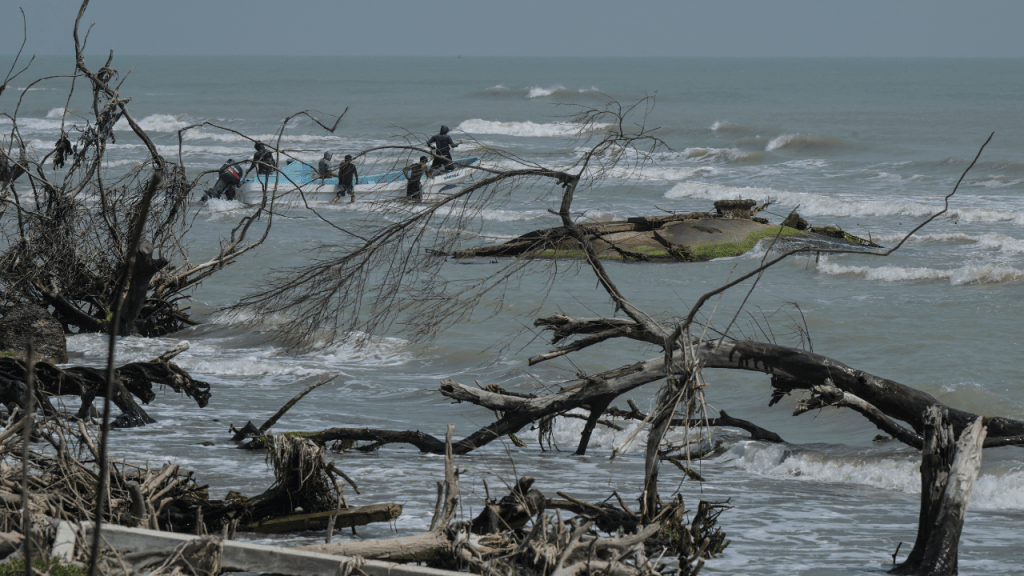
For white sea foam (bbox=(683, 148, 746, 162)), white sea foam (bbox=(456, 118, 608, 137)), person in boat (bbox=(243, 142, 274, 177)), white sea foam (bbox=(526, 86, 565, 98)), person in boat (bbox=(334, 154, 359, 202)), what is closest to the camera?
person in boat (bbox=(334, 154, 359, 202))

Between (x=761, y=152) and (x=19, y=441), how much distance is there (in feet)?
128

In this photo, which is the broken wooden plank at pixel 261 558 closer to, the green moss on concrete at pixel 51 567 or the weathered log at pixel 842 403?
the green moss on concrete at pixel 51 567

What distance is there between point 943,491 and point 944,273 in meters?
12.9

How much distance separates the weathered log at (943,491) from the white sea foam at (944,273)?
12121 millimetres

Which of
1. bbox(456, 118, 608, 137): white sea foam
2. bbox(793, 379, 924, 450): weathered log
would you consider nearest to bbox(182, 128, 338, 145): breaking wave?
bbox(456, 118, 608, 137): white sea foam

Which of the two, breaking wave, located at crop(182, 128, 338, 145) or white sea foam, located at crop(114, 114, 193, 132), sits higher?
white sea foam, located at crop(114, 114, 193, 132)

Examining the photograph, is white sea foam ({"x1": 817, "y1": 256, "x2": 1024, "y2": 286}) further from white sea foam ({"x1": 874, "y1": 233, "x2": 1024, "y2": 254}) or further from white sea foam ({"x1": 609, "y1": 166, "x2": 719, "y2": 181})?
white sea foam ({"x1": 609, "y1": 166, "x2": 719, "y2": 181})

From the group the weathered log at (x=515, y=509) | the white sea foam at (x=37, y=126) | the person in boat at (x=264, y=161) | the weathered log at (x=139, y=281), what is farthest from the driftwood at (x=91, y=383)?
the white sea foam at (x=37, y=126)

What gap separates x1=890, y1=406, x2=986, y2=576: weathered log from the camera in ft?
15.3

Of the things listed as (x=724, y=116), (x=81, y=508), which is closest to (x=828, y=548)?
(x=81, y=508)

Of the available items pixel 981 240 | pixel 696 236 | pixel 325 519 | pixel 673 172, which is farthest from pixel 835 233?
pixel 673 172

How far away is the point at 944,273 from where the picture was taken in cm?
1655

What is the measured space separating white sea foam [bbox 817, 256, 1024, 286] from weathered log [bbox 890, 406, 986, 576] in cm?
1212

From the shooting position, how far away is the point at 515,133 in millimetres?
57062
